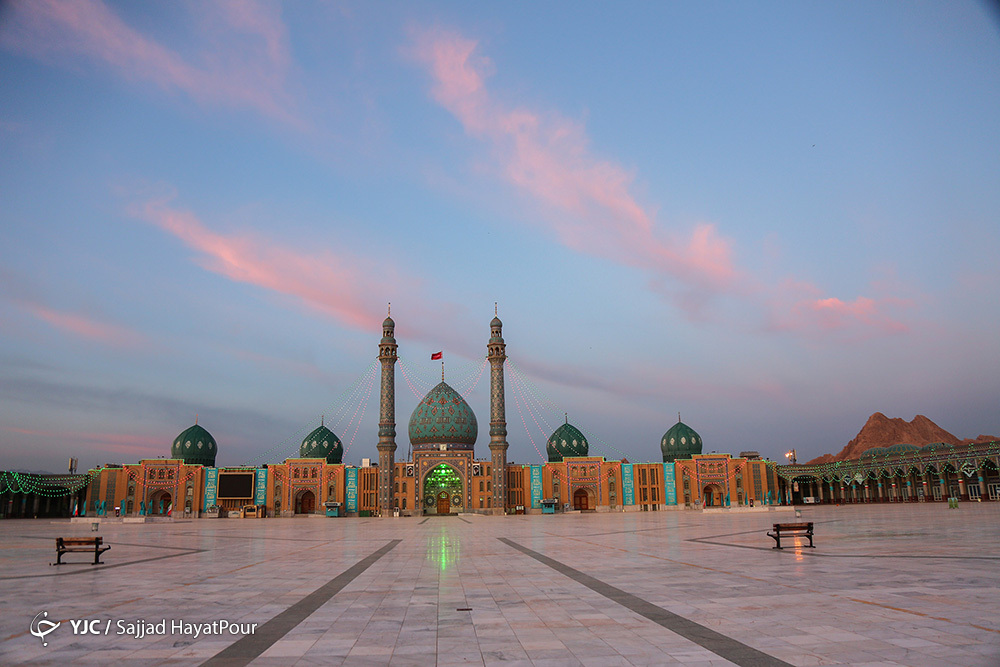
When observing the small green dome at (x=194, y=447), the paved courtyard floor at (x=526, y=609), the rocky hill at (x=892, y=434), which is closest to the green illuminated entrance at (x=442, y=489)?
the small green dome at (x=194, y=447)

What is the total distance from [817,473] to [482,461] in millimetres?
39606

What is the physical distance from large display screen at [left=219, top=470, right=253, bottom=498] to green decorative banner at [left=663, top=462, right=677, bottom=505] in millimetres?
43863

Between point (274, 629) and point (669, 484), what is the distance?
69572 mm

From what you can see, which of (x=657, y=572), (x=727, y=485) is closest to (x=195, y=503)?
(x=727, y=485)

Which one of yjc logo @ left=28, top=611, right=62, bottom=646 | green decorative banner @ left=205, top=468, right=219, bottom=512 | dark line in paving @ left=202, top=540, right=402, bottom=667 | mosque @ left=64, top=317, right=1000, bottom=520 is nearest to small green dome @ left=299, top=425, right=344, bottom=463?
mosque @ left=64, top=317, right=1000, bottom=520

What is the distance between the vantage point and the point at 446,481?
75.3 m

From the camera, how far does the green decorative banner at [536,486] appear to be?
241 ft

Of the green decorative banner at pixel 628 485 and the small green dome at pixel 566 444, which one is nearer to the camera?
the green decorative banner at pixel 628 485

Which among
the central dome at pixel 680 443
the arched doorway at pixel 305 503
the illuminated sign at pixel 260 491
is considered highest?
the central dome at pixel 680 443

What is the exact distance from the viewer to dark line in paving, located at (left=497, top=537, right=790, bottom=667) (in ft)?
22.5

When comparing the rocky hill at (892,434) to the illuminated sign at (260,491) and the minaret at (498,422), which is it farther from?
the illuminated sign at (260,491)

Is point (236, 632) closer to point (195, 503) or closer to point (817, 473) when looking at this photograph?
point (195, 503)

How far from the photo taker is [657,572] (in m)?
14.2

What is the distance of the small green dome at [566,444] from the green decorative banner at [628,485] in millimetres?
8434
